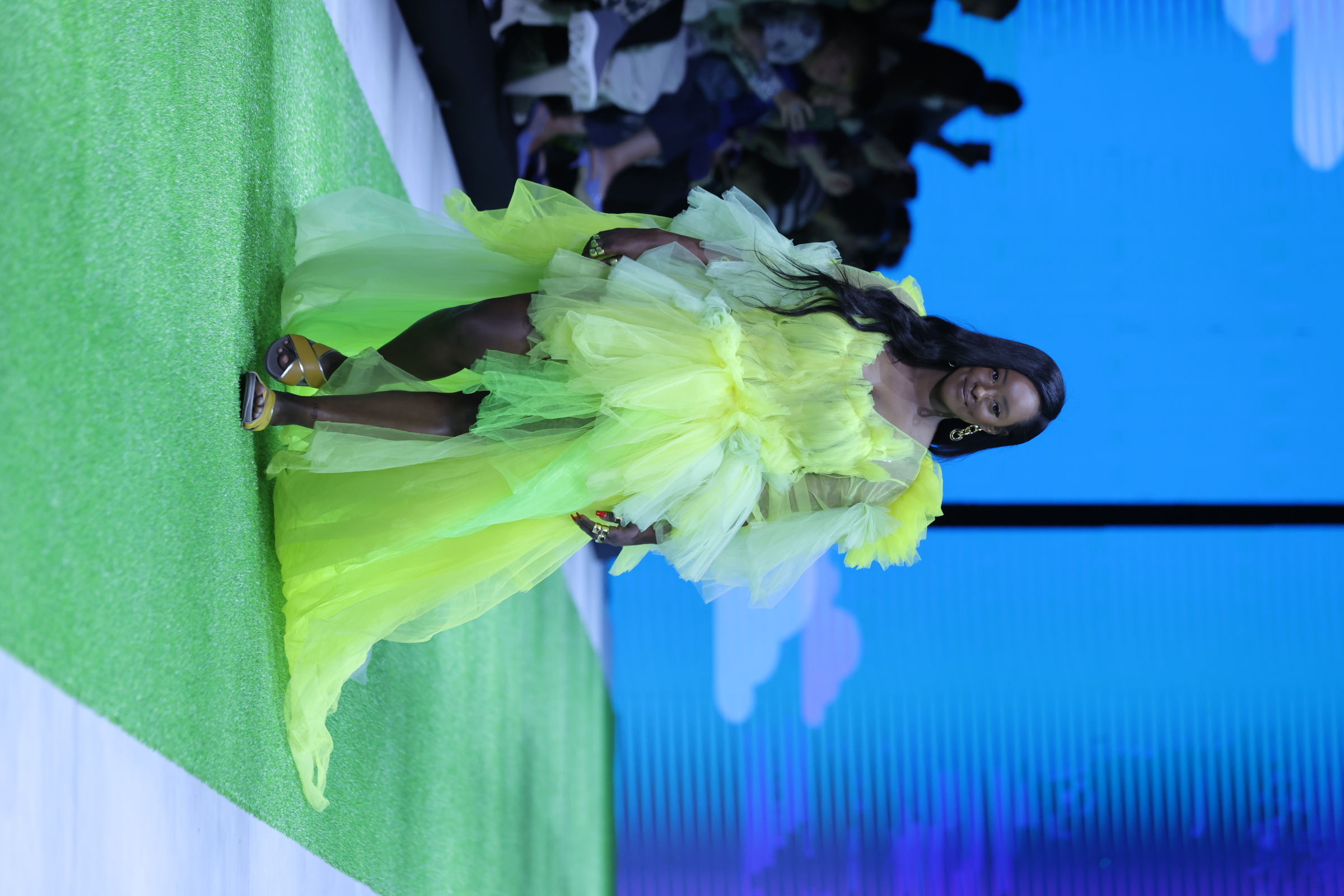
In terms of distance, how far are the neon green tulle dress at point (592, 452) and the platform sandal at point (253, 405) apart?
3.8 inches

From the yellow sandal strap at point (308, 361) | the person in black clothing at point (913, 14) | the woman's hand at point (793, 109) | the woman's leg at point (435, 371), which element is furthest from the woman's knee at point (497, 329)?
the person in black clothing at point (913, 14)

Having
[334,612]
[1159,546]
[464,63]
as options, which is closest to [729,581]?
[334,612]

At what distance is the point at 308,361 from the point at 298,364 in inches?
0.8

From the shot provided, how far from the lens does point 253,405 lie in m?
1.87

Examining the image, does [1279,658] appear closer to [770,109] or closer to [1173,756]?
[1173,756]

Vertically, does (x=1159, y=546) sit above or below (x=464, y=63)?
below

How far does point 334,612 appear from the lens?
204 centimetres

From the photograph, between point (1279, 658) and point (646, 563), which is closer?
point (1279, 658)

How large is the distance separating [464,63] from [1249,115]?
11.0 feet

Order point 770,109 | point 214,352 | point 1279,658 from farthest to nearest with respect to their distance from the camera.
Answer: point 1279,658 → point 770,109 → point 214,352

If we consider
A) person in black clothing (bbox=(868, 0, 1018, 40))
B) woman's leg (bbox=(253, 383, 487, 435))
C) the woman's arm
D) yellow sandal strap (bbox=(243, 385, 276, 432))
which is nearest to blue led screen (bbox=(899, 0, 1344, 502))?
person in black clothing (bbox=(868, 0, 1018, 40))

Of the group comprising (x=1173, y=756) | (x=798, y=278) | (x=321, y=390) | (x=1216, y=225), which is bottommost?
(x=1173, y=756)

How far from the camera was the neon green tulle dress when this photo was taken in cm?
189

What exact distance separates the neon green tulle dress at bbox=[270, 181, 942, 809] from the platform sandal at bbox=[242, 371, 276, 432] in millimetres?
97
